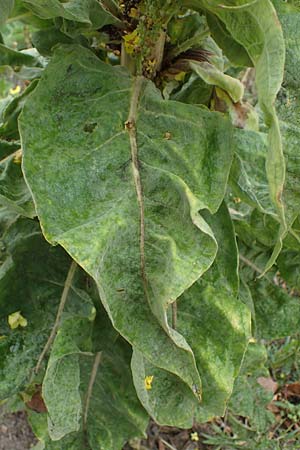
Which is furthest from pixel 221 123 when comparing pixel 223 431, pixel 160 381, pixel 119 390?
pixel 223 431

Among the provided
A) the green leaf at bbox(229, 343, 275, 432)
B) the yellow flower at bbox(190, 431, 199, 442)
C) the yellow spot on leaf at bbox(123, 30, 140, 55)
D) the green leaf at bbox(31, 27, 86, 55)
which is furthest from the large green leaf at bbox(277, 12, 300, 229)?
the yellow flower at bbox(190, 431, 199, 442)

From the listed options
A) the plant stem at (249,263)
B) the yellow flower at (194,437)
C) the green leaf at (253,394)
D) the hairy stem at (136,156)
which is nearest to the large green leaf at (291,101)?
the hairy stem at (136,156)

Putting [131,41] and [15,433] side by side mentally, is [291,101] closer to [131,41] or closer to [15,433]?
[131,41]

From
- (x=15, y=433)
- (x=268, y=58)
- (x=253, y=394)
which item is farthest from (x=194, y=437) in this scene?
(x=268, y=58)

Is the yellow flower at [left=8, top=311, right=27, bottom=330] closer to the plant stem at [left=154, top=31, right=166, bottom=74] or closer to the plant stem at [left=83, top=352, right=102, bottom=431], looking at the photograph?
the plant stem at [left=83, top=352, right=102, bottom=431]

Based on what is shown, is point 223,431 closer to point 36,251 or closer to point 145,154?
point 36,251

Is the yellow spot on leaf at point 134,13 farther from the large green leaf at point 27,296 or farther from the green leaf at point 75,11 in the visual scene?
the large green leaf at point 27,296
